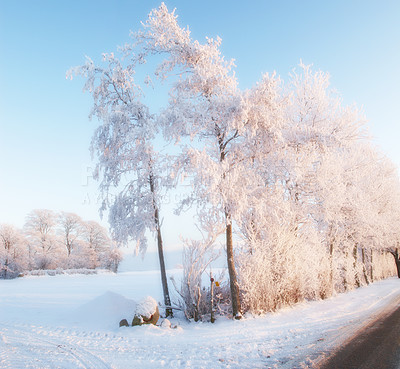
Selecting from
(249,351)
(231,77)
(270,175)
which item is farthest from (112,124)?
(249,351)

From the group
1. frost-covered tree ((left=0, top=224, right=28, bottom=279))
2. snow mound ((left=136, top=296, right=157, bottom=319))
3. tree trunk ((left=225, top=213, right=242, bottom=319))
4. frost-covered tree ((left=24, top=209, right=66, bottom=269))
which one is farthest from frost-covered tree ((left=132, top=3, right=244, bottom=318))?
frost-covered tree ((left=24, top=209, right=66, bottom=269))

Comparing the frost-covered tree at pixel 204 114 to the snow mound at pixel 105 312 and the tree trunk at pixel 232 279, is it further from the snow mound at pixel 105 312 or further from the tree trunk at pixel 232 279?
the snow mound at pixel 105 312

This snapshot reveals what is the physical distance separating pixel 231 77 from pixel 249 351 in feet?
26.7

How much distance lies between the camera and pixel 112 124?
9914 millimetres

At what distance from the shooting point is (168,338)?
6.90 meters

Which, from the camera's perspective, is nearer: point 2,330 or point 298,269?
point 2,330

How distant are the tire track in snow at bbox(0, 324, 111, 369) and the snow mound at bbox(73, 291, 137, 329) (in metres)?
1.70

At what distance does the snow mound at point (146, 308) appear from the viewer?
8.21 m

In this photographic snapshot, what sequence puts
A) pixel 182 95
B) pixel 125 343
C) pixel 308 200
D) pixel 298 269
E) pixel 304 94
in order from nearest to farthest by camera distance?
pixel 125 343
pixel 182 95
pixel 298 269
pixel 308 200
pixel 304 94

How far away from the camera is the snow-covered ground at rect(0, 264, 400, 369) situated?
5141 millimetres

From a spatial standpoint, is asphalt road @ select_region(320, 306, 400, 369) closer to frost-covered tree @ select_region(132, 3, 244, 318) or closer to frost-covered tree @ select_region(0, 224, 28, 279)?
frost-covered tree @ select_region(132, 3, 244, 318)

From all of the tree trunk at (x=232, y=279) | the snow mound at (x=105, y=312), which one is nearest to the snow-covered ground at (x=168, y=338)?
the snow mound at (x=105, y=312)

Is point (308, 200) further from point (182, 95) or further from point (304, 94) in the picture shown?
point (182, 95)

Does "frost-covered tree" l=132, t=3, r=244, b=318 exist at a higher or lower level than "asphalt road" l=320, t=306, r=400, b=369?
higher
